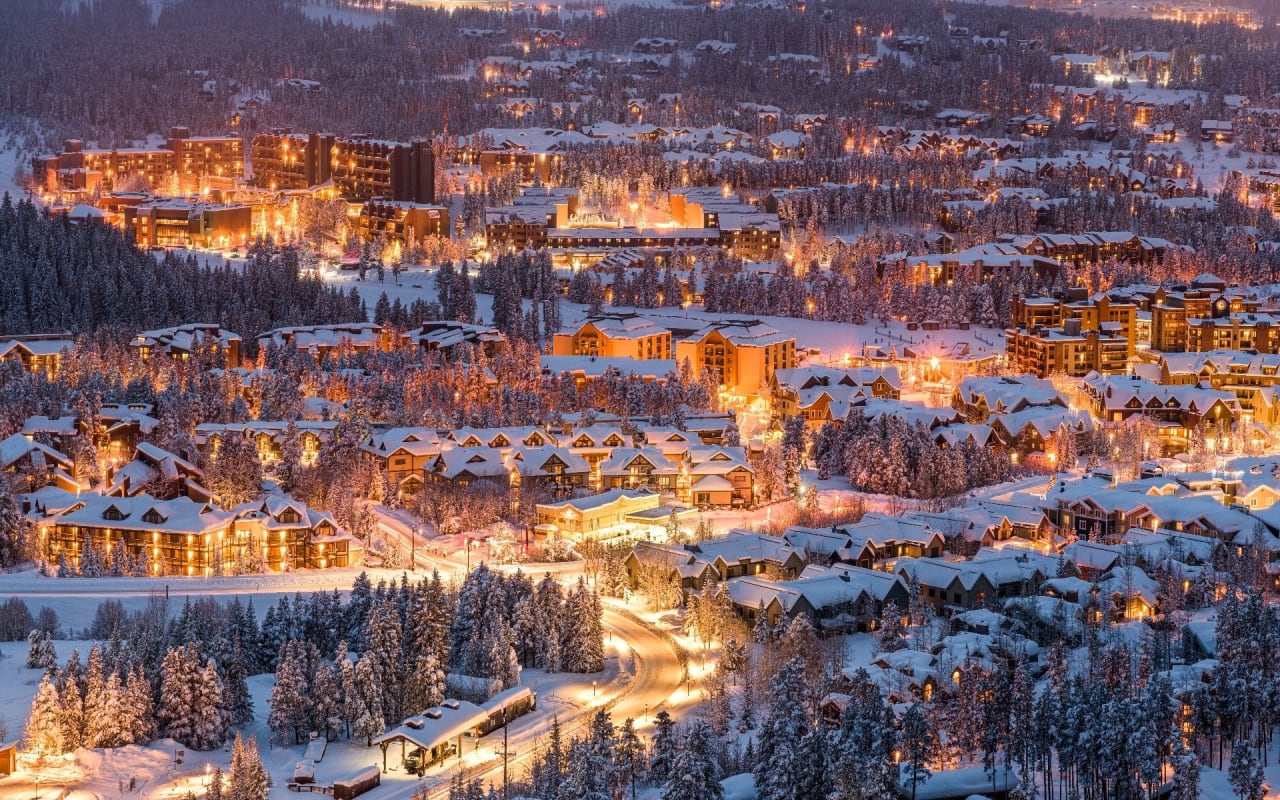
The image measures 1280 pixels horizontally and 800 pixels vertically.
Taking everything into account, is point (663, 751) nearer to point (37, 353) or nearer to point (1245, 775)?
point (1245, 775)

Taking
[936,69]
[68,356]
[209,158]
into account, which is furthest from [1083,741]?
[936,69]

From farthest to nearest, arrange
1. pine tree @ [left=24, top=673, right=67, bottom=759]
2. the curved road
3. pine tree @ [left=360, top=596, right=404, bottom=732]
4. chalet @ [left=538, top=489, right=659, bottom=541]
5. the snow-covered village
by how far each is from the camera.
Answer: chalet @ [left=538, top=489, right=659, bottom=541]
pine tree @ [left=360, top=596, right=404, bottom=732]
the snow-covered village
pine tree @ [left=24, top=673, right=67, bottom=759]
the curved road

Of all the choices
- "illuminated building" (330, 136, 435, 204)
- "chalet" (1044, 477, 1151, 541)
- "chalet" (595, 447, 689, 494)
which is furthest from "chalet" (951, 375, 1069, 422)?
"illuminated building" (330, 136, 435, 204)

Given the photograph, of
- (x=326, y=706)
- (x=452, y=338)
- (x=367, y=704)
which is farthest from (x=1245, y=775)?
(x=452, y=338)

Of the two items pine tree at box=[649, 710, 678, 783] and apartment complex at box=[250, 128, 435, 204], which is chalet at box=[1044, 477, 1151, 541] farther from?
apartment complex at box=[250, 128, 435, 204]

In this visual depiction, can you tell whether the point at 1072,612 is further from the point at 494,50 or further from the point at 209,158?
the point at 494,50

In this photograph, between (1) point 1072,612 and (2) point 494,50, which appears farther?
(2) point 494,50
